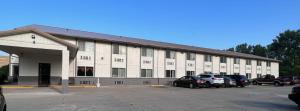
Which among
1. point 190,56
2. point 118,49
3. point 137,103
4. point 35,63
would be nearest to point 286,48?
point 190,56

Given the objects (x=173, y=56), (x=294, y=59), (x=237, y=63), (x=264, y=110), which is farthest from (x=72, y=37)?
(x=294, y=59)

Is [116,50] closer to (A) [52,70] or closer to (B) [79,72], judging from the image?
(B) [79,72]

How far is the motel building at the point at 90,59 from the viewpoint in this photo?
23.0 m

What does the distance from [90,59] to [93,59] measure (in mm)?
339

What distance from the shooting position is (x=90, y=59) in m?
33.4

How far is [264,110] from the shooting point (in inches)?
549

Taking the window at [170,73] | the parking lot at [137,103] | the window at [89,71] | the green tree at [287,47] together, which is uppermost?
the green tree at [287,47]

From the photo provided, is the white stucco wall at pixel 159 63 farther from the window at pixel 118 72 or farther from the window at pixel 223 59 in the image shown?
the window at pixel 223 59

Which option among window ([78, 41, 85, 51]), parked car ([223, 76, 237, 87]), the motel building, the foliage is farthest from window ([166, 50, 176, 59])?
the foliage

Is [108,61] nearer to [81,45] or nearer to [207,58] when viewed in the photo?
[81,45]

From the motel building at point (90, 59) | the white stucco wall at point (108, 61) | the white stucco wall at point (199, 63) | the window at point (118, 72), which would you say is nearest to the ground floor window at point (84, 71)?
the motel building at point (90, 59)

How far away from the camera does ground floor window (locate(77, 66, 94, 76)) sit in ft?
107

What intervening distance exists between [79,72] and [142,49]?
27.6 feet

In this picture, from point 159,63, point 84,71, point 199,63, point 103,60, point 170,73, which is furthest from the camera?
point 199,63
